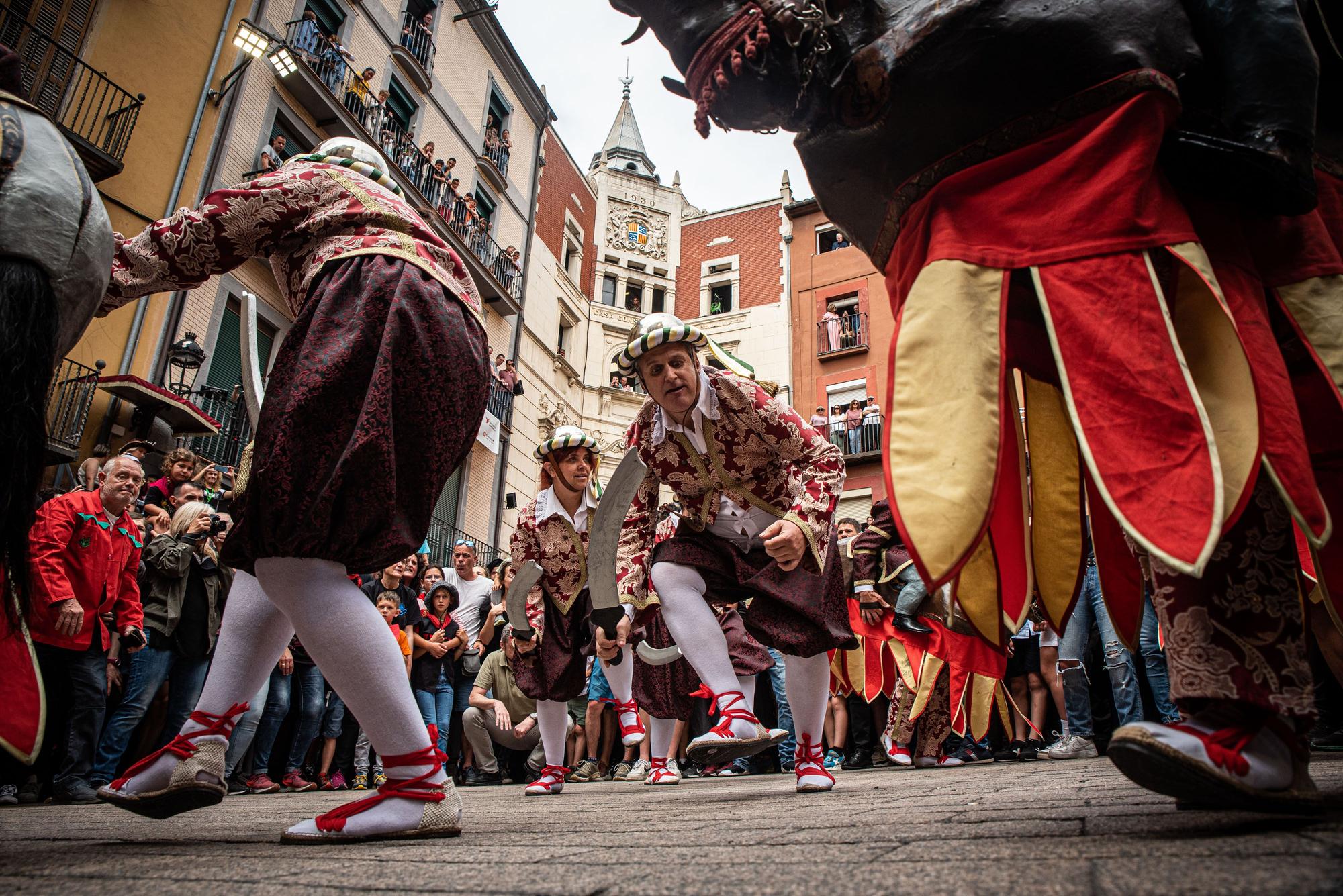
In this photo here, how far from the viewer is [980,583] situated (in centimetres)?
164

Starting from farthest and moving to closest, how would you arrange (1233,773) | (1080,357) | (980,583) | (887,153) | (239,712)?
(239,712), (887,153), (980,583), (1080,357), (1233,773)

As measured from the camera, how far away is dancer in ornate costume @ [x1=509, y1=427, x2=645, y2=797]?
16.8 ft

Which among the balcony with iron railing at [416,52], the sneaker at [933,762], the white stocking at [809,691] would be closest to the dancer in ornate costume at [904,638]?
the sneaker at [933,762]

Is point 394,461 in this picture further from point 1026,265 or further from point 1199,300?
point 1199,300

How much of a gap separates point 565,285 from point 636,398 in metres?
4.03

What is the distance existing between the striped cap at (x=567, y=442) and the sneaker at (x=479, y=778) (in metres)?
3.71

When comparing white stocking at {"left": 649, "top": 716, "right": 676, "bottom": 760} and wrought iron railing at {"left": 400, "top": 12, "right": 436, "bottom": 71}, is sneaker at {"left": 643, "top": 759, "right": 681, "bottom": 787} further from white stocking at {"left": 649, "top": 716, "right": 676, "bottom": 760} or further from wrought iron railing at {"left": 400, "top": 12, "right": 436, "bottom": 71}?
wrought iron railing at {"left": 400, "top": 12, "right": 436, "bottom": 71}

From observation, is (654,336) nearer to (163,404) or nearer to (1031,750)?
(1031,750)

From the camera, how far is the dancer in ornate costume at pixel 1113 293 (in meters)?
1.32

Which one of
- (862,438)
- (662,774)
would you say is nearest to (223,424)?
(662,774)

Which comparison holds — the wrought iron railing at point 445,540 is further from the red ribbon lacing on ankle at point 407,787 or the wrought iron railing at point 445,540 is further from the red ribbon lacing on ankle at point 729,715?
the red ribbon lacing on ankle at point 407,787

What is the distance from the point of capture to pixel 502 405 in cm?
1953

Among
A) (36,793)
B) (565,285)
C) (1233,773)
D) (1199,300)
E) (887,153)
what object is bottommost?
(36,793)

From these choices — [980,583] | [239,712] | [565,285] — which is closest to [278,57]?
[565,285]
